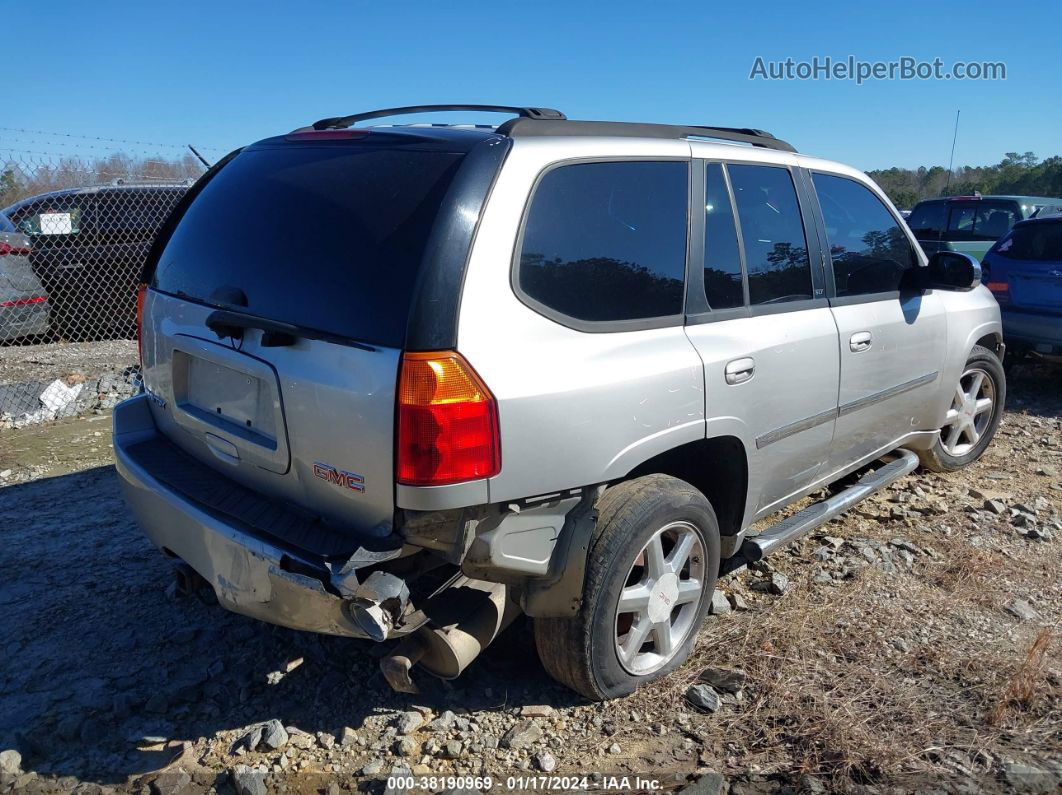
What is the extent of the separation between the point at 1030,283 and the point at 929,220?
473 cm

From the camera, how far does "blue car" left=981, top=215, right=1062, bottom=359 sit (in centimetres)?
670

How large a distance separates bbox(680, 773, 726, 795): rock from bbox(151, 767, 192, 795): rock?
151cm

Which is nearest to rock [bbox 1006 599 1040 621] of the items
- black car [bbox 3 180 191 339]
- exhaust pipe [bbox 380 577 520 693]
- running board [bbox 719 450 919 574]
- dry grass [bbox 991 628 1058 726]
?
dry grass [bbox 991 628 1058 726]

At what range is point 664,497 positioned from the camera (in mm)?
2777

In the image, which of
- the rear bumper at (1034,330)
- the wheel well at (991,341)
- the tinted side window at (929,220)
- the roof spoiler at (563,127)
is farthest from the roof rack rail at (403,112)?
the tinted side window at (929,220)

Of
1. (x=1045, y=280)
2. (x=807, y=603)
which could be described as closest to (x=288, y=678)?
(x=807, y=603)

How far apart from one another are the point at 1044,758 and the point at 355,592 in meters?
2.21

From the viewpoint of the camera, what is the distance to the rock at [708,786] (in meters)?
2.49

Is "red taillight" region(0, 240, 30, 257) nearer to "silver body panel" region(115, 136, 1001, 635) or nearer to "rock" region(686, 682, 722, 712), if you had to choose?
"silver body panel" region(115, 136, 1001, 635)

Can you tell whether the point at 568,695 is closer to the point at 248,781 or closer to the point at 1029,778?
the point at 248,781

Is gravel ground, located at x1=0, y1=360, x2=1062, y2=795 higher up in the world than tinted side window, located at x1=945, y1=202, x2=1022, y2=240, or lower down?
lower down

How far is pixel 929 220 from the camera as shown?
11.2 m

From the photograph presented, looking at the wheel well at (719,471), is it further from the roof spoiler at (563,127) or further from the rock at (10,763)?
the rock at (10,763)

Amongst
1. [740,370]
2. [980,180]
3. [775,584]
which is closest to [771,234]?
[740,370]
